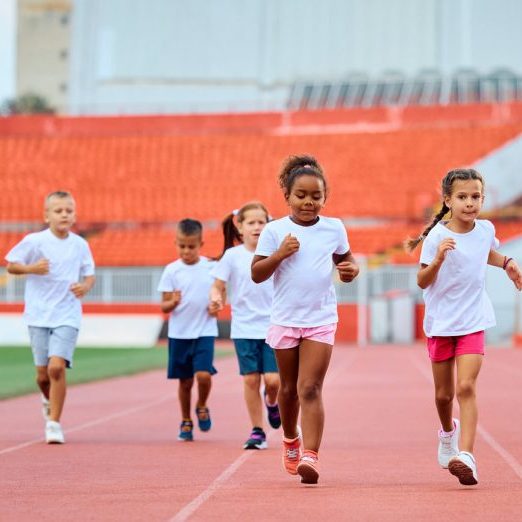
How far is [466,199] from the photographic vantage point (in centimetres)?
827

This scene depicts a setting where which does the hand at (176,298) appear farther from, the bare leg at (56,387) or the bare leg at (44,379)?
the bare leg at (44,379)

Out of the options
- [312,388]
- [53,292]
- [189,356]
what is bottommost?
[189,356]

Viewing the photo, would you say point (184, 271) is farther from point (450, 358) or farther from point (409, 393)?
point (409, 393)

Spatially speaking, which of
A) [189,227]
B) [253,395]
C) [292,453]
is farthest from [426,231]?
[189,227]

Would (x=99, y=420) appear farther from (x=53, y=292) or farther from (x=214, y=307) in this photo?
(x=214, y=307)

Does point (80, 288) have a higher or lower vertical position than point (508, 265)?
lower

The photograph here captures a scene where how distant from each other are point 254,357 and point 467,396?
3.14 m

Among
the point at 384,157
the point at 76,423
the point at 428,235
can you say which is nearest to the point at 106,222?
the point at 384,157

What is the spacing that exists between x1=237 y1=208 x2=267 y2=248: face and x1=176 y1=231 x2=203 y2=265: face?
3.47ft

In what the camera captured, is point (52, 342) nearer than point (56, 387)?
No

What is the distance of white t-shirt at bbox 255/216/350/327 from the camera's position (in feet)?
26.8

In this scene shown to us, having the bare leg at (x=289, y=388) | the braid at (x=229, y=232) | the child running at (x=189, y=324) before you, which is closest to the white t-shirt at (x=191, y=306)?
the child running at (x=189, y=324)

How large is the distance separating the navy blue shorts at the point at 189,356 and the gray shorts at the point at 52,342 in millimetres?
873

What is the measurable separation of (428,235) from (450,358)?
751 mm
